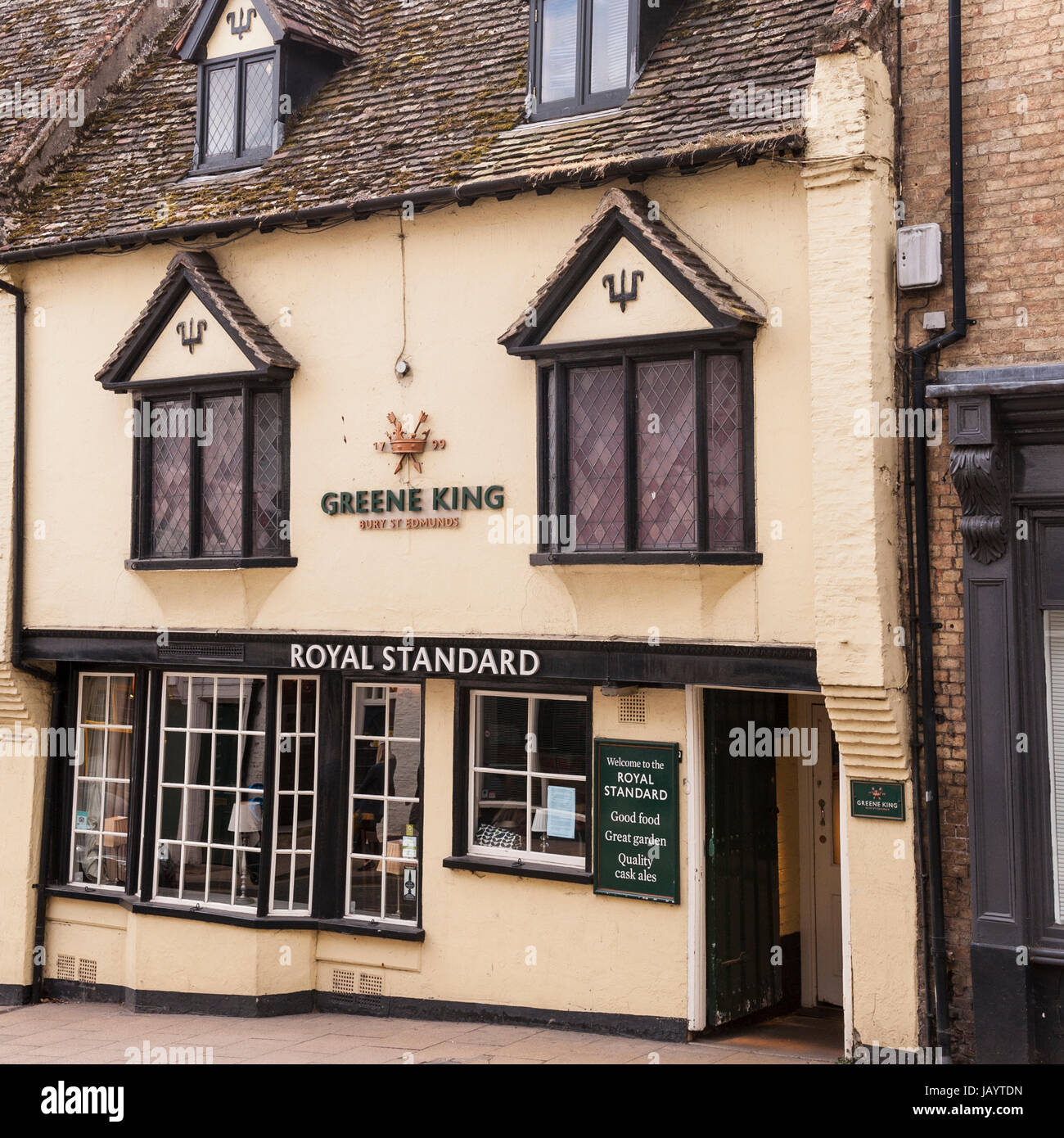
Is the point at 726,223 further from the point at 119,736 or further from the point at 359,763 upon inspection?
the point at 119,736

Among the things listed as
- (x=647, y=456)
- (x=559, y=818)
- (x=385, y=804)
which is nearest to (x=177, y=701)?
(x=385, y=804)

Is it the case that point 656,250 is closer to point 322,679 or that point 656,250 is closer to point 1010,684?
point 1010,684

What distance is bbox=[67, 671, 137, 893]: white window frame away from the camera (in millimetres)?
12859

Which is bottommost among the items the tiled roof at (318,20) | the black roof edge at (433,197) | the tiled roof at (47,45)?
the black roof edge at (433,197)

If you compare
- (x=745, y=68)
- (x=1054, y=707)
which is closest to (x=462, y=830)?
(x=1054, y=707)

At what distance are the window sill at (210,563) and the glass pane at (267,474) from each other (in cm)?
16

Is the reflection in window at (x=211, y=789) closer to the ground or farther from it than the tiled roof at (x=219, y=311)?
closer to the ground

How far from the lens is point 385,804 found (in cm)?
1156

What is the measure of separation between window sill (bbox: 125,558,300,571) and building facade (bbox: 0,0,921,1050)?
0.17 ft

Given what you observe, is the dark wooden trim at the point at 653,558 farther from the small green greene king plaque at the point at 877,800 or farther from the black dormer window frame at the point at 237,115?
the black dormer window frame at the point at 237,115

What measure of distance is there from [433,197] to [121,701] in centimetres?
580

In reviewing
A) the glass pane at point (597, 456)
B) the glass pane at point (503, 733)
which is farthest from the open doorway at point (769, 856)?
the glass pane at point (503, 733)

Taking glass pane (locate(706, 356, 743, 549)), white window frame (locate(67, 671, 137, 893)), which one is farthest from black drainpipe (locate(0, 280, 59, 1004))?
glass pane (locate(706, 356, 743, 549))

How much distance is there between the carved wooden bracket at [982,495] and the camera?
8.49 metres
